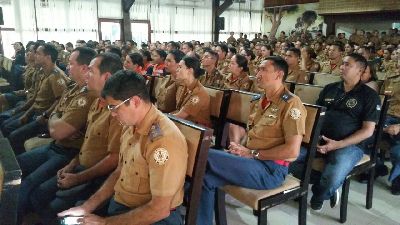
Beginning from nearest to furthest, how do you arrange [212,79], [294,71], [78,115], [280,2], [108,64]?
1. [108,64]
2. [78,115]
3. [212,79]
4. [294,71]
5. [280,2]

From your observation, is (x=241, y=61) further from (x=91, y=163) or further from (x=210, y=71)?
(x=91, y=163)

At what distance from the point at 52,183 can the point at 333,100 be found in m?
1.97

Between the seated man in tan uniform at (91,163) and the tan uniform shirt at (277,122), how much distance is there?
80 cm

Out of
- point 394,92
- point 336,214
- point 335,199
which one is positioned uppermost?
point 394,92

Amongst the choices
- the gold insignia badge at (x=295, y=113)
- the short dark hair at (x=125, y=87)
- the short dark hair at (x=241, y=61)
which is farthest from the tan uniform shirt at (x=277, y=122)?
the short dark hair at (x=241, y=61)

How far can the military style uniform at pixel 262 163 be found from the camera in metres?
1.75

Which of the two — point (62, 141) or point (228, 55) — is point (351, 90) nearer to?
point (62, 141)

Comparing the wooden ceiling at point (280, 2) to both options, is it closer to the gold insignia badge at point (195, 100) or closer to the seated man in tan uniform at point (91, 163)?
the gold insignia badge at point (195, 100)

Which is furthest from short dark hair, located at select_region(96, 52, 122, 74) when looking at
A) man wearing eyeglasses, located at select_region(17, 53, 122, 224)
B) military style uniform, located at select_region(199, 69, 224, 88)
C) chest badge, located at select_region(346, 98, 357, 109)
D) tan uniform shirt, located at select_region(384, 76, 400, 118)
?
tan uniform shirt, located at select_region(384, 76, 400, 118)

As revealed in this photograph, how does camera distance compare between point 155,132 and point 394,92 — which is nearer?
point 155,132

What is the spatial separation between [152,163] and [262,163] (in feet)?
2.56

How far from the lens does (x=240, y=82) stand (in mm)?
3584

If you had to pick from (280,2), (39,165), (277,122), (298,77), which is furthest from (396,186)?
(280,2)

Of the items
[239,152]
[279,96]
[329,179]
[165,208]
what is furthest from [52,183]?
[329,179]
